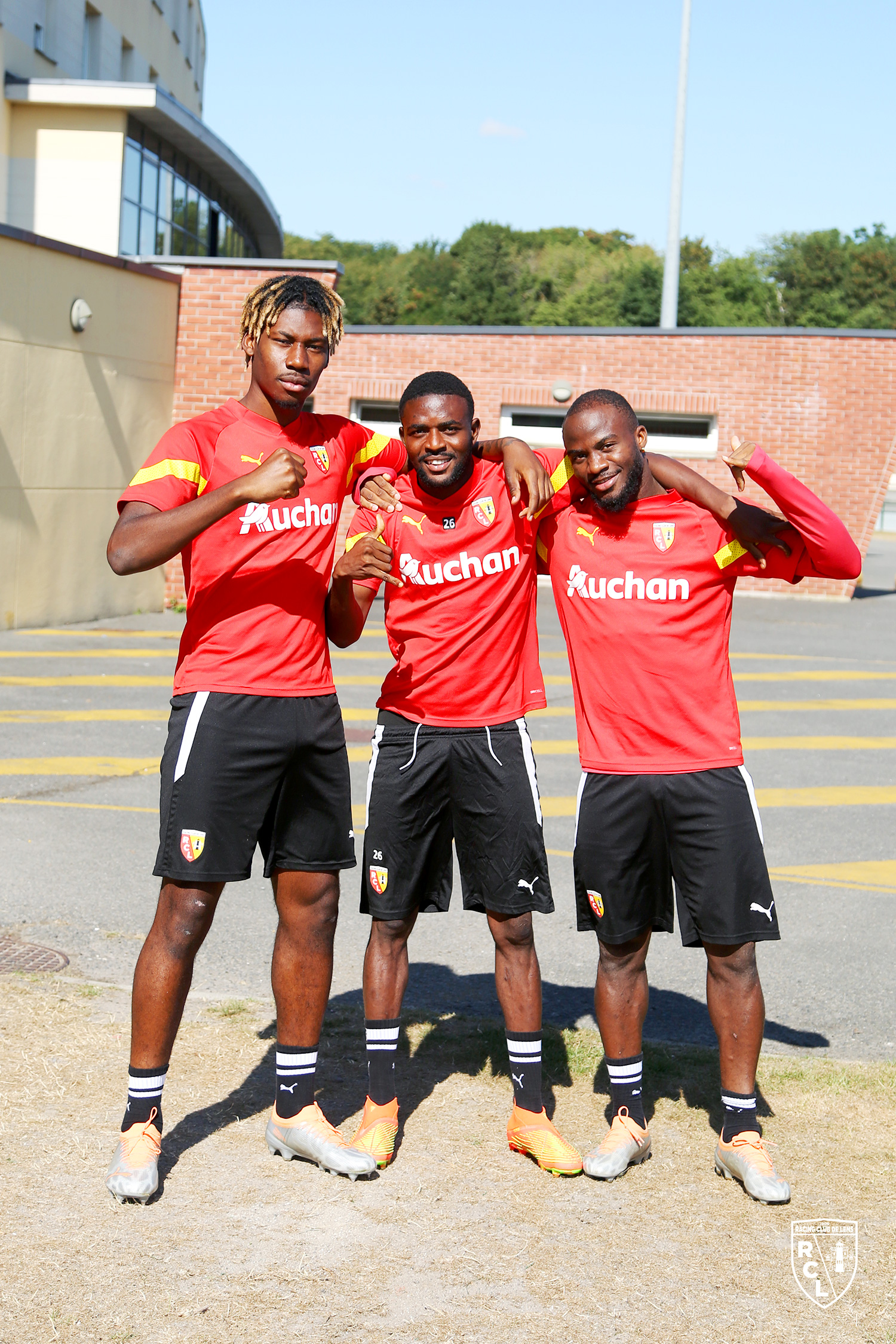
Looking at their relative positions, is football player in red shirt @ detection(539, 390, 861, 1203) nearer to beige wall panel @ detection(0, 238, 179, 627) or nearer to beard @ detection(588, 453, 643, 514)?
beard @ detection(588, 453, 643, 514)

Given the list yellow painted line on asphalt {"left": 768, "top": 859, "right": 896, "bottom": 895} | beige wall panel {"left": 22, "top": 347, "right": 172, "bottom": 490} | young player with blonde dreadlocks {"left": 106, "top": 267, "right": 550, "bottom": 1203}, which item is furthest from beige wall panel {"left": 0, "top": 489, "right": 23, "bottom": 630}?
young player with blonde dreadlocks {"left": 106, "top": 267, "right": 550, "bottom": 1203}

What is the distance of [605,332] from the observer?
22.5 meters

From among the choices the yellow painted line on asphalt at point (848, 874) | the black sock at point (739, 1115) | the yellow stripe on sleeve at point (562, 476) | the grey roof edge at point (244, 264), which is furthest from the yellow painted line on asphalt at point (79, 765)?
the grey roof edge at point (244, 264)

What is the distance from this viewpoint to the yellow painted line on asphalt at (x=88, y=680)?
38.2 feet

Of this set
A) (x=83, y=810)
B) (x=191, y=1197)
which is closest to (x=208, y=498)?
(x=191, y=1197)

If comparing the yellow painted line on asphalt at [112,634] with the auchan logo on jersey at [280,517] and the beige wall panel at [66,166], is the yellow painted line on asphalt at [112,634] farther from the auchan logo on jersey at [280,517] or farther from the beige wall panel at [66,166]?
the auchan logo on jersey at [280,517]

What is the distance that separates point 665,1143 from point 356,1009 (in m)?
1.36

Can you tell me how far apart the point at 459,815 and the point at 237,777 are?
681 mm

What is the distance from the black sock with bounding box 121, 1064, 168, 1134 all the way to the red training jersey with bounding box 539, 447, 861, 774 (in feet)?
4.85

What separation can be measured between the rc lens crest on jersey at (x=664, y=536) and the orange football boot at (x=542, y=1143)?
1.65 metres

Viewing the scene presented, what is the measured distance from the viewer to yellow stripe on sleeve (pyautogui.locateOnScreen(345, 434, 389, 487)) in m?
3.88

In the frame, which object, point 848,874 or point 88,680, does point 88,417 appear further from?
point 848,874

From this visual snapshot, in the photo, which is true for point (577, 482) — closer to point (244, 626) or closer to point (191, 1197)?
point (244, 626)

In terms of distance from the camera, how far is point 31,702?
421 inches
